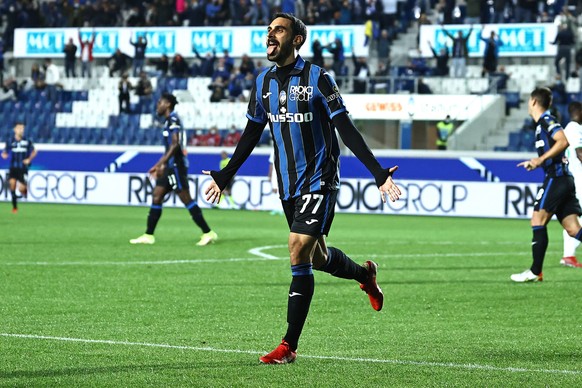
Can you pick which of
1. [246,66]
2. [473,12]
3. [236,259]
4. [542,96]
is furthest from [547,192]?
[246,66]

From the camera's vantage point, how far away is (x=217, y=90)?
36.6 metres

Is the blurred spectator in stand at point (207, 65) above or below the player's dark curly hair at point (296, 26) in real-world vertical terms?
below

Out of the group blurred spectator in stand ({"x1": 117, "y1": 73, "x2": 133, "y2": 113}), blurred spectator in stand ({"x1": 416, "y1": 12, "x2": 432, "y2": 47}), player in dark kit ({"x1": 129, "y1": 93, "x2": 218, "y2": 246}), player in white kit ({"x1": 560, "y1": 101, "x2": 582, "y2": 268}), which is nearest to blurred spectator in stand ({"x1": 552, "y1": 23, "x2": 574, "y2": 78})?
blurred spectator in stand ({"x1": 416, "y1": 12, "x2": 432, "y2": 47})

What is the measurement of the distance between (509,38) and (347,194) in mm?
9421

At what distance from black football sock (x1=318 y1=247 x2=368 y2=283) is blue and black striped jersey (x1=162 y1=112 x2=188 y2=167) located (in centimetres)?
915

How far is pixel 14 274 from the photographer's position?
1300 centimetres

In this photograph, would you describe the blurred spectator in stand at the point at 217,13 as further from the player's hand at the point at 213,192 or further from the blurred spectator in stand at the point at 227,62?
the player's hand at the point at 213,192

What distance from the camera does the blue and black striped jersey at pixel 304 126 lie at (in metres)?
7.46

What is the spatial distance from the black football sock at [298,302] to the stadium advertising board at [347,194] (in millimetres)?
20453

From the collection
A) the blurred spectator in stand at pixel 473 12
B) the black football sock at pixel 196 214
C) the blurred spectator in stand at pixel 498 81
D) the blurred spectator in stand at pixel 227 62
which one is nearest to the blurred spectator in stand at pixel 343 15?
the blurred spectator in stand at pixel 227 62

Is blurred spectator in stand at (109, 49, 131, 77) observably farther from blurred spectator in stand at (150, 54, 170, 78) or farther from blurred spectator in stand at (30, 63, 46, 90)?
blurred spectator in stand at (30, 63, 46, 90)

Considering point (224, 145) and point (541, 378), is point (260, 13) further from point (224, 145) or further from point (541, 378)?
point (541, 378)

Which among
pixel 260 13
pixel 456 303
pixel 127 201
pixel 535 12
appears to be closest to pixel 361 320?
pixel 456 303

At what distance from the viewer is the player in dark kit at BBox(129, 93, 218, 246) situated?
17250 millimetres
